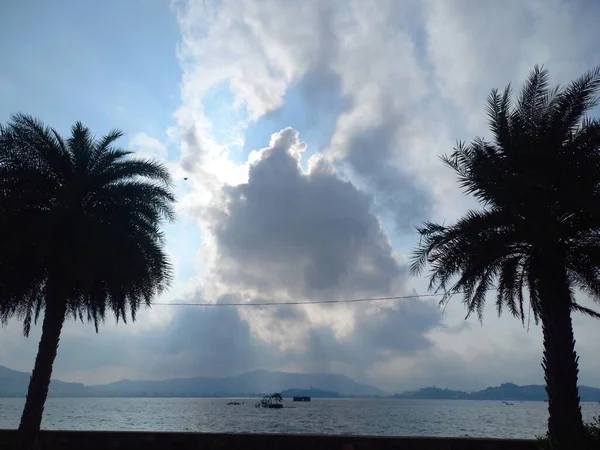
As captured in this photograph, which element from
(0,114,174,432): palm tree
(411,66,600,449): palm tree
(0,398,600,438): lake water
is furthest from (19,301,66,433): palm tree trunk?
(0,398,600,438): lake water

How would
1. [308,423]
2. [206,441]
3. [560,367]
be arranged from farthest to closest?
[308,423] < [206,441] < [560,367]

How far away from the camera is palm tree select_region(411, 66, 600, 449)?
11555 mm

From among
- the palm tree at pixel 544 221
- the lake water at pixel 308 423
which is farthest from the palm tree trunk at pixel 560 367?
the lake water at pixel 308 423

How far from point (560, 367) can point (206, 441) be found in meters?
9.79

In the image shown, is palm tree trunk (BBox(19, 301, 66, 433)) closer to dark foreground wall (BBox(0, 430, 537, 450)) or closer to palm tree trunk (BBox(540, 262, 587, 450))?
dark foreground wall (BBox(0, 430, 537, 450))

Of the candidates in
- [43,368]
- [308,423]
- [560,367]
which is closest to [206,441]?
[43,368]

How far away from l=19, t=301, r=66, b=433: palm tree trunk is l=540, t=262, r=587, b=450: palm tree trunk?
45.9 ft

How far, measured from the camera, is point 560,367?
11.6 m

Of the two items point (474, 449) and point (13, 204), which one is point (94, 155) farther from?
point (474, 449)

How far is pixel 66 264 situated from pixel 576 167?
14193mm

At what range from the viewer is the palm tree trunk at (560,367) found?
11234 mm

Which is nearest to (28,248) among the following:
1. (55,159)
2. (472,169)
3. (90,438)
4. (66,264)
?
(66,264)

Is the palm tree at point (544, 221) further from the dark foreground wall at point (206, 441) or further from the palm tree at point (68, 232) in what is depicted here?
the palm tree at point (68, 232)

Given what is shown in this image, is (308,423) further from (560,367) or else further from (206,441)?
(560,367)
